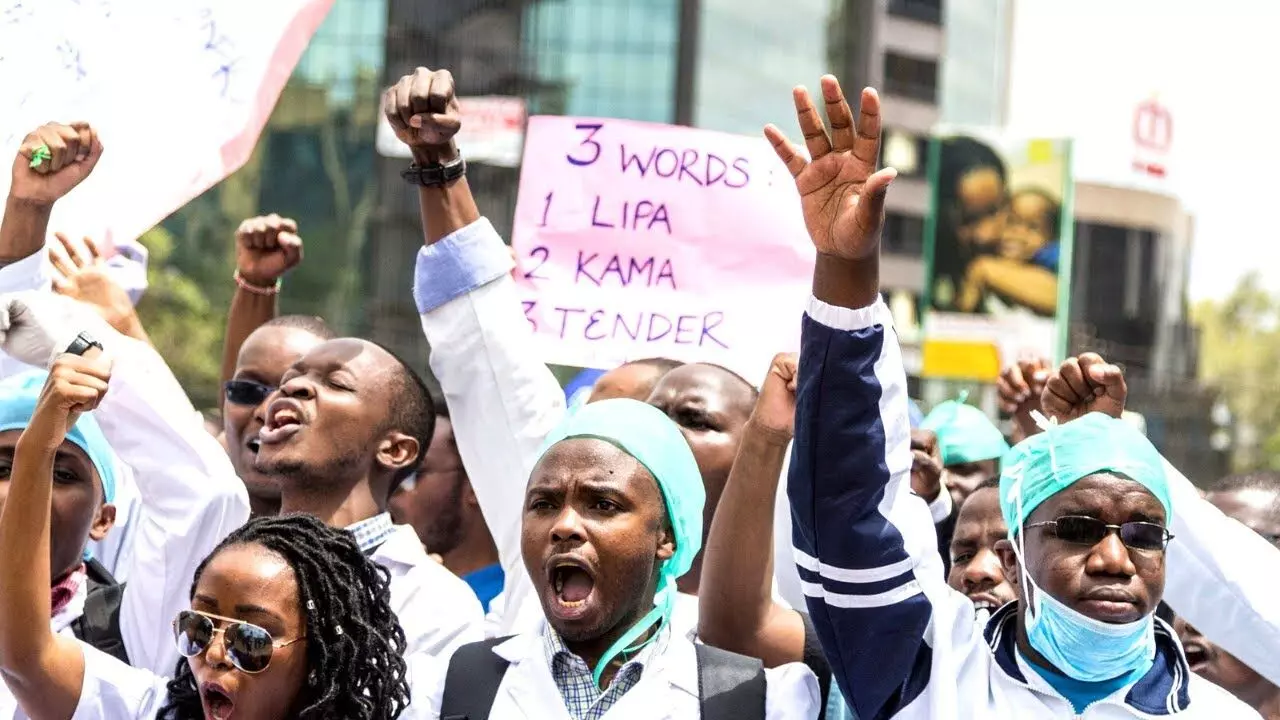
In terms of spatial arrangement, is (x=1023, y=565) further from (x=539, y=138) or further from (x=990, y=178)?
(x=990, y=178)

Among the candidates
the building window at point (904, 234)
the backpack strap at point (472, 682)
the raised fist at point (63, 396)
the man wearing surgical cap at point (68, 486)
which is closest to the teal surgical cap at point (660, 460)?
the backpack strap at point (472, 682)

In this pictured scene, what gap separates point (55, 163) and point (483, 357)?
3.88ft

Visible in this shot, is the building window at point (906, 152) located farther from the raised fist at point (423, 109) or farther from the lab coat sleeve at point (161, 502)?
the lab coat sleeve at point (161, 502)

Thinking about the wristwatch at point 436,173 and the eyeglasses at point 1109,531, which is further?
the wristwatch at point 436,173

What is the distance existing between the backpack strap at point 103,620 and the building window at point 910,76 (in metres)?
49.3

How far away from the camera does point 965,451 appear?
232 inches

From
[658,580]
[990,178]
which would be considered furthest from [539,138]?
[990,178]

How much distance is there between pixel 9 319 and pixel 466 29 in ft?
125

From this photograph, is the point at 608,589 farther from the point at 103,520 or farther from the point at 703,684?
the point at 103,520

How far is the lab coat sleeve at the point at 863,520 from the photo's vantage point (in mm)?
3311

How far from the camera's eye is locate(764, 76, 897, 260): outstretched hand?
3.20 meters

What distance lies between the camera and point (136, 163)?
4965mm

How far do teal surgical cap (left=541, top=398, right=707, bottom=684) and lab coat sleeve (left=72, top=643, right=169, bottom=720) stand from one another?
91cm

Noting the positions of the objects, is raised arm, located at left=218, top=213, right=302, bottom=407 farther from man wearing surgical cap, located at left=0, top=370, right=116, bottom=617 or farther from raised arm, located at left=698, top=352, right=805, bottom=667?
raised arm, located at left=698, top=352, right=805, bottom=667
